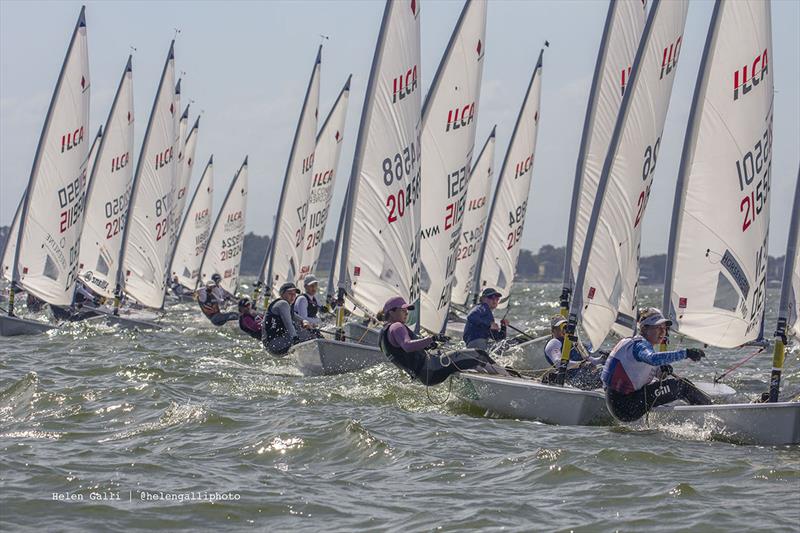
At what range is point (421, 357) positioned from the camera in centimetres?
1199

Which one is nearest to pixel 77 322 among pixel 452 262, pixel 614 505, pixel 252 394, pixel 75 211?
pixel 75 211

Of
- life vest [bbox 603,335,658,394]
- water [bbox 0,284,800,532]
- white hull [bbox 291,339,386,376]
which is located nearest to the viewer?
water [bbox 0,284,800,532]

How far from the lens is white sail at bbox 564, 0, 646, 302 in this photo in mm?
14859

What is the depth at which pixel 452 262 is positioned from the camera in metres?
17.3

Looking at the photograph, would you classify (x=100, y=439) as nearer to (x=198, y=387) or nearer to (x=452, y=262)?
(x=198, y=387)

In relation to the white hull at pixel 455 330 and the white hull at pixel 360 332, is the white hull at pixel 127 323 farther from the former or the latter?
the white hull at pixel 455 330

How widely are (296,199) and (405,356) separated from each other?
16.6 m

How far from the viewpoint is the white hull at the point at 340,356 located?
14.2 m

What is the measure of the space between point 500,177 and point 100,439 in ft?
59.6

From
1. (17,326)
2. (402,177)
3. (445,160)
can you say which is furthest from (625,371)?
(17,326)

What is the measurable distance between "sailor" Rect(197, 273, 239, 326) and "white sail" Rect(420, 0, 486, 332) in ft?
21.0

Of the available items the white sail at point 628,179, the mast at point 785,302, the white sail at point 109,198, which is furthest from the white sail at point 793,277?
the white sail at point 109,198

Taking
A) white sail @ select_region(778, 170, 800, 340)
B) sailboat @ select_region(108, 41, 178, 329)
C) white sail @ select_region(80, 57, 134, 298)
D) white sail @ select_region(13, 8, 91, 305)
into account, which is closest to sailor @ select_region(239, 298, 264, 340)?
white sail @ select_region(13, 8, 91, 305)

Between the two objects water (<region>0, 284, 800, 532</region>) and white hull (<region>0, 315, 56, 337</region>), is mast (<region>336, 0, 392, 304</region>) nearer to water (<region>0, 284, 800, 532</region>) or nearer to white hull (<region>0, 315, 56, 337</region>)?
water (<region>0, 284, 800, 532</region>)
